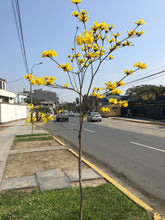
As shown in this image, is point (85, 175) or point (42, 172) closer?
point (85, 175)

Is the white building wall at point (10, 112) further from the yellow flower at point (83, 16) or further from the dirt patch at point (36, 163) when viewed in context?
the yellow flower at point (83, 16)

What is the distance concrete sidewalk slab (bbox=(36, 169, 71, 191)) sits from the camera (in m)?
4.34

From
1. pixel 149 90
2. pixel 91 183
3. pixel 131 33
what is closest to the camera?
pixel 131 33

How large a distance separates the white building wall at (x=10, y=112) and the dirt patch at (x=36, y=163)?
19.9m

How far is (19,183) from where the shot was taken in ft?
15.1

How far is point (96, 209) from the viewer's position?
3311 millimetres

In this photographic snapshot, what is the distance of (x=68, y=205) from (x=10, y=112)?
28.0 m

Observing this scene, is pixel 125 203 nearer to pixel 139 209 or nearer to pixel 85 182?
pixel 139 209

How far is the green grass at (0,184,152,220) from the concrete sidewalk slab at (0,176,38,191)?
0.99 ft

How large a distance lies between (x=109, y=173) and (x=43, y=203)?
247 centimetres

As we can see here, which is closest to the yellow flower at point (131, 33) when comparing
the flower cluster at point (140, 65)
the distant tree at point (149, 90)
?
the flower cluster at point (140, 65)

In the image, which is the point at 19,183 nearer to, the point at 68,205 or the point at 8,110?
the point at 68,205

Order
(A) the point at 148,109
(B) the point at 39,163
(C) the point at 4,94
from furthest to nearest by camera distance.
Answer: (C) the point at 4,94, (A) the point at 148,109, (B) the point at 39,163

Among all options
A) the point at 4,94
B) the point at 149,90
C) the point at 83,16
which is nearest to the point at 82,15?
the point at 83,16
